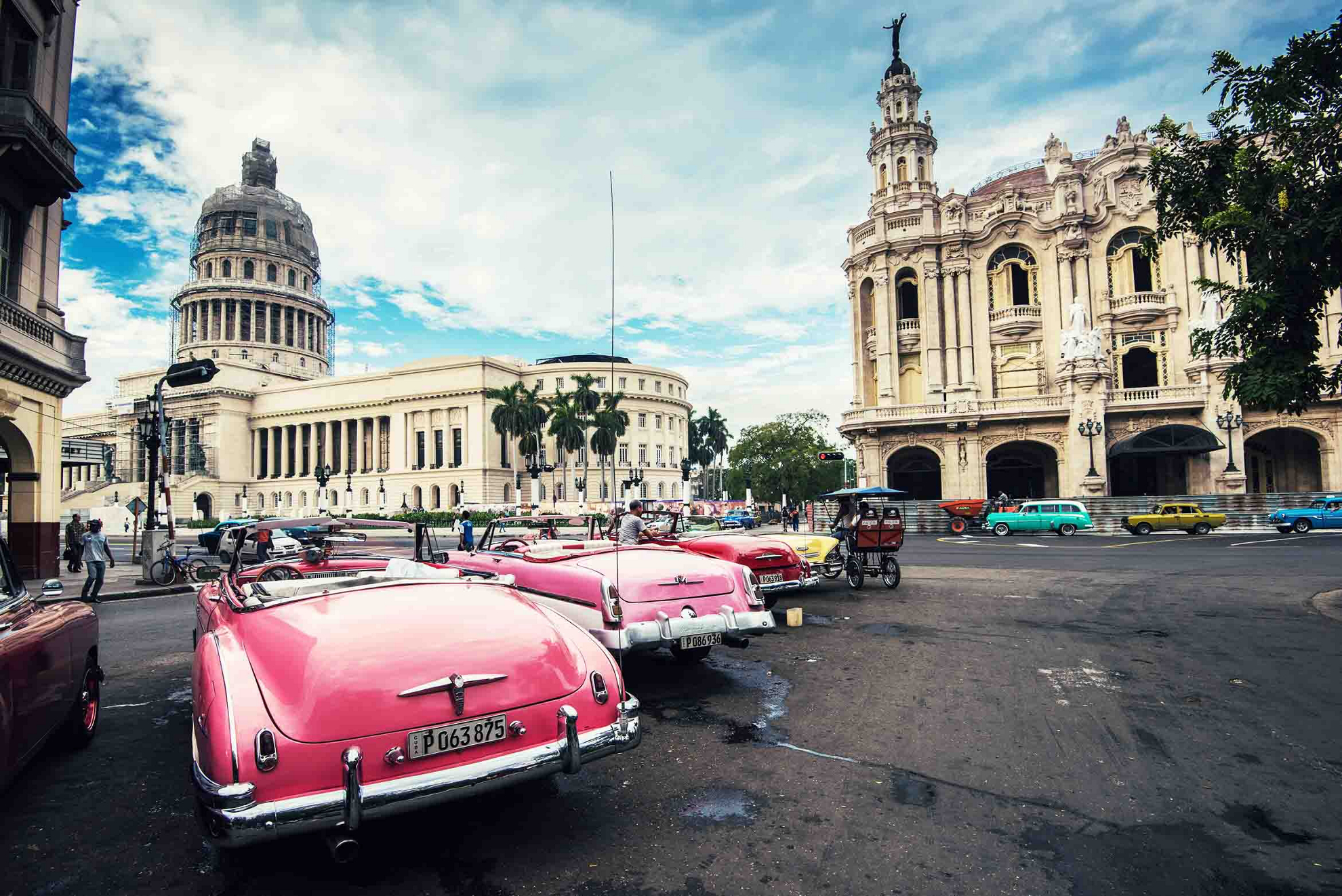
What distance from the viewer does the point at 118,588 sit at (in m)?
15.6

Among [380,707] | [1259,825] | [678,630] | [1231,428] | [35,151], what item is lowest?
[1259,825]

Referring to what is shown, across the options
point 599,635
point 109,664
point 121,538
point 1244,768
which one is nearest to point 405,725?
point 599,635

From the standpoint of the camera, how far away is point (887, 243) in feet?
148

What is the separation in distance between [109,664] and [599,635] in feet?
18.8

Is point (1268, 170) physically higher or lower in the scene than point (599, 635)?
higher

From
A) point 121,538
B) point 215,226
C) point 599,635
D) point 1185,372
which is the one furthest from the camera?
point 215,226

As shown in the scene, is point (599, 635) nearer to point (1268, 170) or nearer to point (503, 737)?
point (503, 737)

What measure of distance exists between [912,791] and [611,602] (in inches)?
104

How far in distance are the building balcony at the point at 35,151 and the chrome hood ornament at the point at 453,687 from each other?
17.1 m

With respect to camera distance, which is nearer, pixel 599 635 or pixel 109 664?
pixel 599 635

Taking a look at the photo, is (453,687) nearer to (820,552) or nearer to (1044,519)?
(820,552)

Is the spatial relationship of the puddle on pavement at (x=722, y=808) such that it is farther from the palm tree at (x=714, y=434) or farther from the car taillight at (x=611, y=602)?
the palm tree at (x=714, y=434)

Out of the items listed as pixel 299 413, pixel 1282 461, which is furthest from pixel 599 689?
pixel 299 413

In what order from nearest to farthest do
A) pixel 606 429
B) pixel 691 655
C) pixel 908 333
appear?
1. pixel 691 655
2. pixel 908 333
3. pixel 606 429
